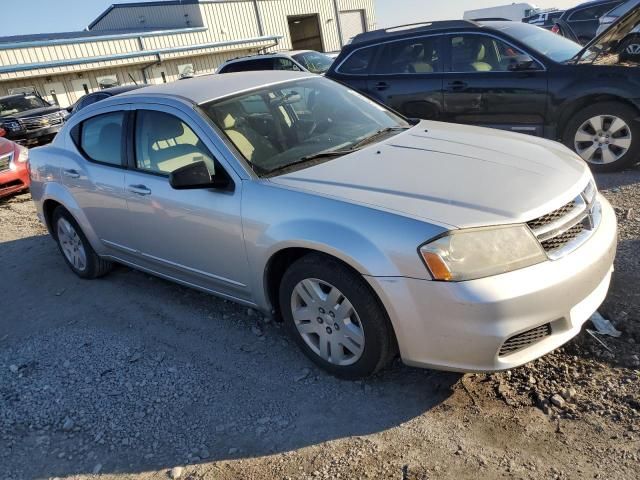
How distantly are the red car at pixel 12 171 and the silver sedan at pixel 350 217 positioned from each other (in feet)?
16.0

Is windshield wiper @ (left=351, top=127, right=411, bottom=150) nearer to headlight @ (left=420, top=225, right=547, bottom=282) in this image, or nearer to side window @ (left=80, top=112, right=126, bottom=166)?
headlight @ (left=420, top=225, right=547, bottom=282)

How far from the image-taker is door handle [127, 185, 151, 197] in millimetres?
3705

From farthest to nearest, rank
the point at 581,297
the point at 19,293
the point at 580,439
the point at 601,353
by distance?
the point at 19,293
the point at 601,353
the point at 581,297
the point at 580,439

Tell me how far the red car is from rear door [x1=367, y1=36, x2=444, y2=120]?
223 inches

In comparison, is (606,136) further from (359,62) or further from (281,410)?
(281,410)

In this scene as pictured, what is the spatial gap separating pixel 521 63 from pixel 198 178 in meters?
4.58

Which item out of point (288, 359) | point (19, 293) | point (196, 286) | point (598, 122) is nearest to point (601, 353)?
point (288, 359)

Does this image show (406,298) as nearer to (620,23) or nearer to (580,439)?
(580,439)

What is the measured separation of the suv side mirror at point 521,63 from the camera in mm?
6148

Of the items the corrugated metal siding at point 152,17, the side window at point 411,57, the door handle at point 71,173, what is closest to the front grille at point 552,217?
the door handle at point 71,173

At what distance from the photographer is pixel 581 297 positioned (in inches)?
104

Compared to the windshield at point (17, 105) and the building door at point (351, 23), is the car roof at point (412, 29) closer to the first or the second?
the windshield at point (17, 105)

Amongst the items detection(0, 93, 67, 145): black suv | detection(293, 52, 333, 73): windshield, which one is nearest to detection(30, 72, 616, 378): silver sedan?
detection(293, 52, 333, 73): windshield

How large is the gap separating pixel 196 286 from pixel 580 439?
2.49 metres
